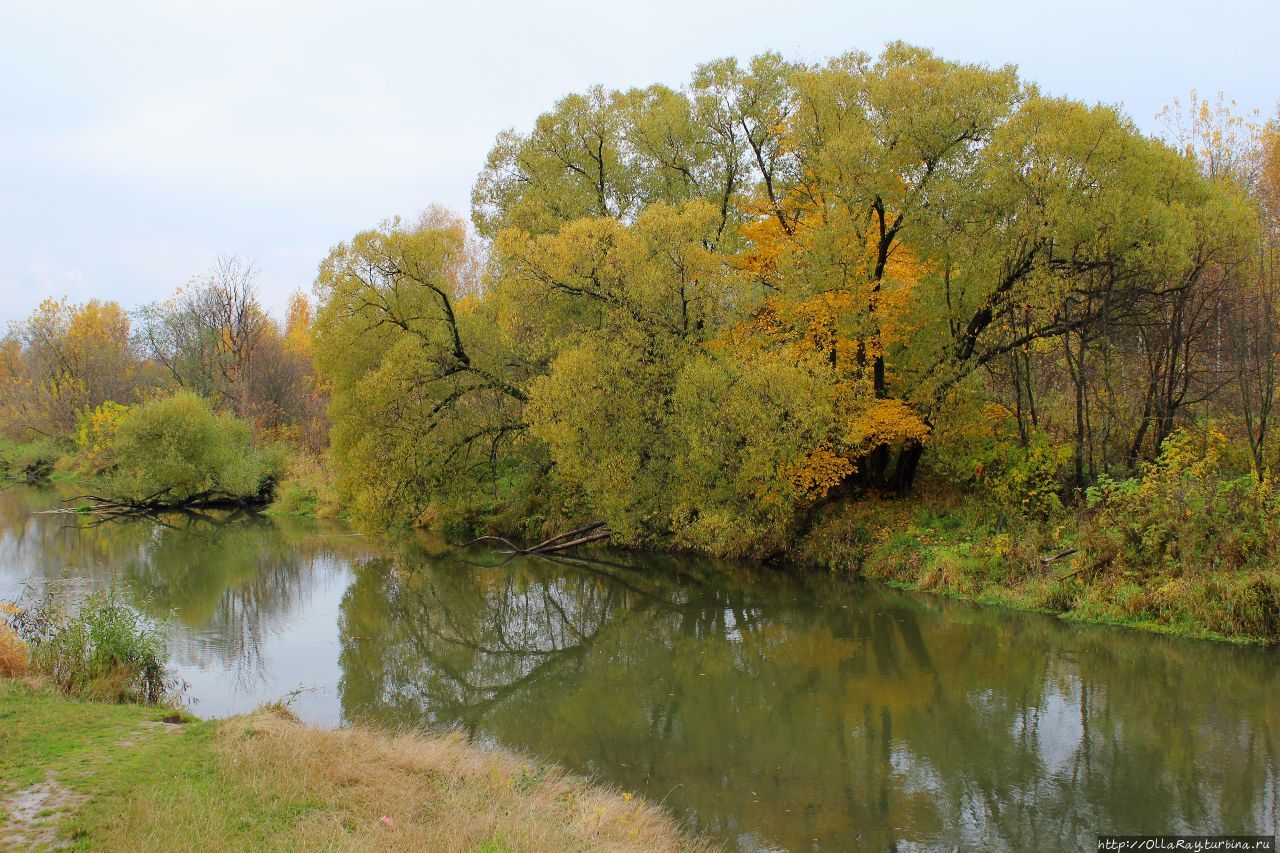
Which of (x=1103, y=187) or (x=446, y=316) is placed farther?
(x=446, y=316)

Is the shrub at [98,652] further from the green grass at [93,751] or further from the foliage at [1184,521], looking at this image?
the foliage at [1184,521]

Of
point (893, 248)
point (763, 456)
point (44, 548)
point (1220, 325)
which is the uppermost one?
point (893, 248)

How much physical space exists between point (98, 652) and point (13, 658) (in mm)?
900

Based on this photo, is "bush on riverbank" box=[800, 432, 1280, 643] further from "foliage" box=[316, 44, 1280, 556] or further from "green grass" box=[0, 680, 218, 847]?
"green grass" box=[0, 680, 218, 847]

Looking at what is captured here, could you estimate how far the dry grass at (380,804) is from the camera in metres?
6.26

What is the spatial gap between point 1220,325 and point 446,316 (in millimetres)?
19252

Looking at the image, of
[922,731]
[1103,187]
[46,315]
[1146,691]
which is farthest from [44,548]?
[46,315]

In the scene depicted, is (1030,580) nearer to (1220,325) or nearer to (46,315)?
(1220,325)

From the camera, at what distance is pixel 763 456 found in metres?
19.0

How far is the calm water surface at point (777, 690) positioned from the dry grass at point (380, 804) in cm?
127

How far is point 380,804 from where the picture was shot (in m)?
7.20

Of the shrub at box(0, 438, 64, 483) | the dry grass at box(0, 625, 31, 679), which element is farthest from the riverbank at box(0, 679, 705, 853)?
the shrub at box(0, 438, 64, 483)

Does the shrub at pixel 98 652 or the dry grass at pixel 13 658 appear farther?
the shrub at pixel 98 652

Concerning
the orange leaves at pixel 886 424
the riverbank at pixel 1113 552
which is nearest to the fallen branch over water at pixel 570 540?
the riverbank at pixel 1113 552
